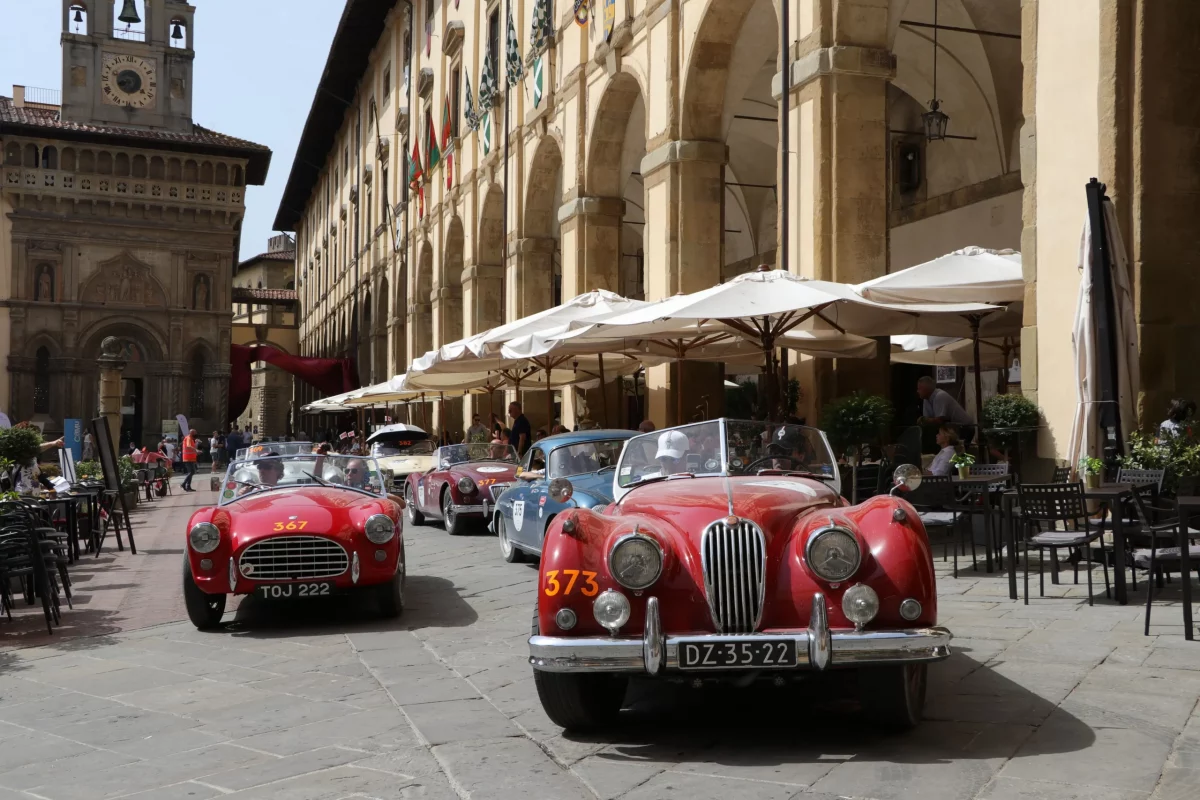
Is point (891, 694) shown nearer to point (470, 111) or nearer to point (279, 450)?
point (279, 450)

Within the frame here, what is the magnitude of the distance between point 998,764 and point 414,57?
36971 millimetres

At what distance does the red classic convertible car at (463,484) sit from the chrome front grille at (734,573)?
8.56 metres

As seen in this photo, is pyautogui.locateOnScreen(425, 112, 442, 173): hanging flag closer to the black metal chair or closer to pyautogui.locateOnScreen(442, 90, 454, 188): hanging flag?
pyautogui.locateOnScreen(442, 90, 454, 188): hanging flag

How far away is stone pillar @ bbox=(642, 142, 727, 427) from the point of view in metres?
16.8

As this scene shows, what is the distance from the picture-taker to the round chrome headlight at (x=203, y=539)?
735cm

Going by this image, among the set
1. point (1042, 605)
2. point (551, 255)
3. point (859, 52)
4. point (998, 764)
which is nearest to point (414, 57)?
point (551, 255)

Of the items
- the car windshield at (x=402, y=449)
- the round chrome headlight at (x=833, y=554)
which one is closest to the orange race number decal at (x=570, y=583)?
the round chrome headlight at (x=833, y=554)

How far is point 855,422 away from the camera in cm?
1113

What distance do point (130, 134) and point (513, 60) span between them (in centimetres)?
3016

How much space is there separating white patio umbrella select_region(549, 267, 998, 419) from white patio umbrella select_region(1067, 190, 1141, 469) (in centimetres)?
213

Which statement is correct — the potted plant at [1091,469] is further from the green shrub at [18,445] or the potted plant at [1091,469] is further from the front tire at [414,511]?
the green shrub at [18,445]

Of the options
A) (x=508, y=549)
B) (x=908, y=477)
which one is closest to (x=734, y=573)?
(x=908, y=477)

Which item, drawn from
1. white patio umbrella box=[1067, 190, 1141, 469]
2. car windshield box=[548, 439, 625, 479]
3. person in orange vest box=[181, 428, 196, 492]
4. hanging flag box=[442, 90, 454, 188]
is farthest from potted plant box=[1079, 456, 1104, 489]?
hanging flag box=[442, 90, 454, 188]

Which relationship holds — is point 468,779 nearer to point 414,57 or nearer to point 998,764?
point 998,764
